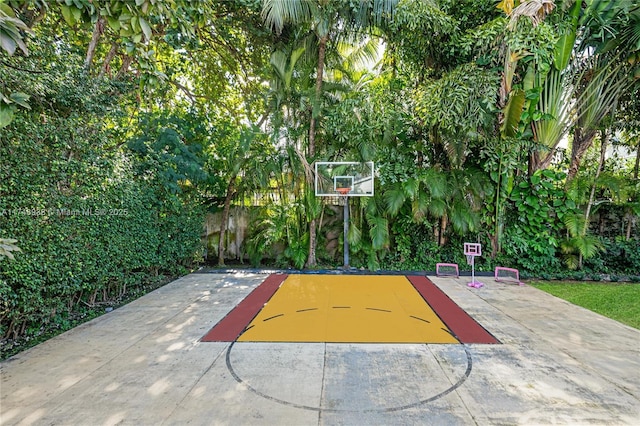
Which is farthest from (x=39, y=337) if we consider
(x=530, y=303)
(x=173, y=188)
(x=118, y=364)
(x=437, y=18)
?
(x=437, y=18)

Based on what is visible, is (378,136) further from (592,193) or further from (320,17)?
(592,193)

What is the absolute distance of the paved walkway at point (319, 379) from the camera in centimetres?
212

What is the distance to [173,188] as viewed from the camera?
5.43m

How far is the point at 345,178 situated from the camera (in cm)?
674

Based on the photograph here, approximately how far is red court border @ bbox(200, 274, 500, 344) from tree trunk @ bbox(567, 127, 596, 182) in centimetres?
408

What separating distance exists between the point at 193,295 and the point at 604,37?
8.37m

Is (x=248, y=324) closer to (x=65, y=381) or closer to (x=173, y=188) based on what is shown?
(x=65, y=381)

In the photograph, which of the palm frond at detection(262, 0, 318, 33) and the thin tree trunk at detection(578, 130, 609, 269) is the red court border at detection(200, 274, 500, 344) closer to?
the thin tree trunk at detection(578, 130, 609, 269)

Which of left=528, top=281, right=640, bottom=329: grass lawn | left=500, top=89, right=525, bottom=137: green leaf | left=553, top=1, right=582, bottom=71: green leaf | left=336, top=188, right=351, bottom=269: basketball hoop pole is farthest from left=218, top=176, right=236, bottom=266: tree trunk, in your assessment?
left=553, top=1, right=582, bottom=71: green leaf

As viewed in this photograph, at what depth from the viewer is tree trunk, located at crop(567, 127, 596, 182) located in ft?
21.9

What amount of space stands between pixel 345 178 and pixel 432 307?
322 centimetres

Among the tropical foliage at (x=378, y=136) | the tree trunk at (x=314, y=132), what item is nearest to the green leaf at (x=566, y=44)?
the tropical foliage at (x=378, y=136)

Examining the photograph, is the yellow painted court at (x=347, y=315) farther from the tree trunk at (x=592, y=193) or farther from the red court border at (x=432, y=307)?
the tree trunk at (x=592, y=193)

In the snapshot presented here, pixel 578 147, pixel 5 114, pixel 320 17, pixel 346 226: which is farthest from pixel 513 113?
pixel 5 114
